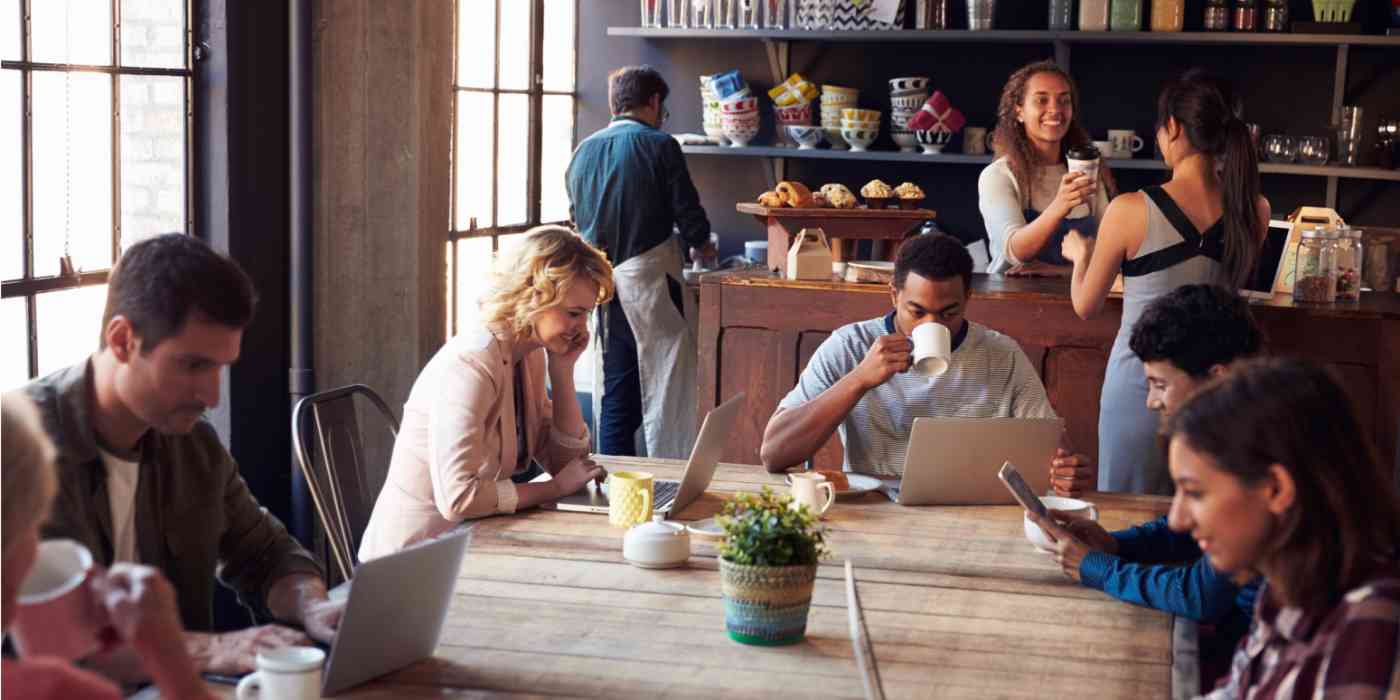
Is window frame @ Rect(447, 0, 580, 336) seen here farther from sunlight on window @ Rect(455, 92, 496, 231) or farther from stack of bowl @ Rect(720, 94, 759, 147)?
stack of bowl @ Rect(720, 94, 759, 147)

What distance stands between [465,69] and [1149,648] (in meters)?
3.63

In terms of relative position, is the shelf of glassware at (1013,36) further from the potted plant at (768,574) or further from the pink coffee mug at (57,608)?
the pink coffee mug at (57,608)

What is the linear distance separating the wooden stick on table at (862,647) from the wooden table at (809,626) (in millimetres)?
14

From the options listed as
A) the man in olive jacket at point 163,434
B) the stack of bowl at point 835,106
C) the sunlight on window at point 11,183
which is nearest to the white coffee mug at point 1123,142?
the stack of bowl at point 835,106

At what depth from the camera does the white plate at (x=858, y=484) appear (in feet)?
9.45

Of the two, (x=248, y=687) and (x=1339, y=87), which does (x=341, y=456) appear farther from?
(x=1339, y=87)

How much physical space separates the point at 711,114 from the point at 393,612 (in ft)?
15.3

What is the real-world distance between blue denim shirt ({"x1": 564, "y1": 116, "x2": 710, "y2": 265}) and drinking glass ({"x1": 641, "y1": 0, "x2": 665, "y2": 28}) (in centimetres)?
108

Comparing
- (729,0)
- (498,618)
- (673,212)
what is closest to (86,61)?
(498,618)

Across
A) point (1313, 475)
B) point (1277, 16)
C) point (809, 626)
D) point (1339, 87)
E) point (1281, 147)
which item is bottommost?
point (809, 626)

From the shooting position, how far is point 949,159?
596cm

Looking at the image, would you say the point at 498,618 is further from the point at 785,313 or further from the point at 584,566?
the point at 785,313

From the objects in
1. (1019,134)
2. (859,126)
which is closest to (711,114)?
(859,126)

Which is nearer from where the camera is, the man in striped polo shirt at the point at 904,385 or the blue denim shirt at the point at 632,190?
the man in striped polo shirt at the point at 904,385
